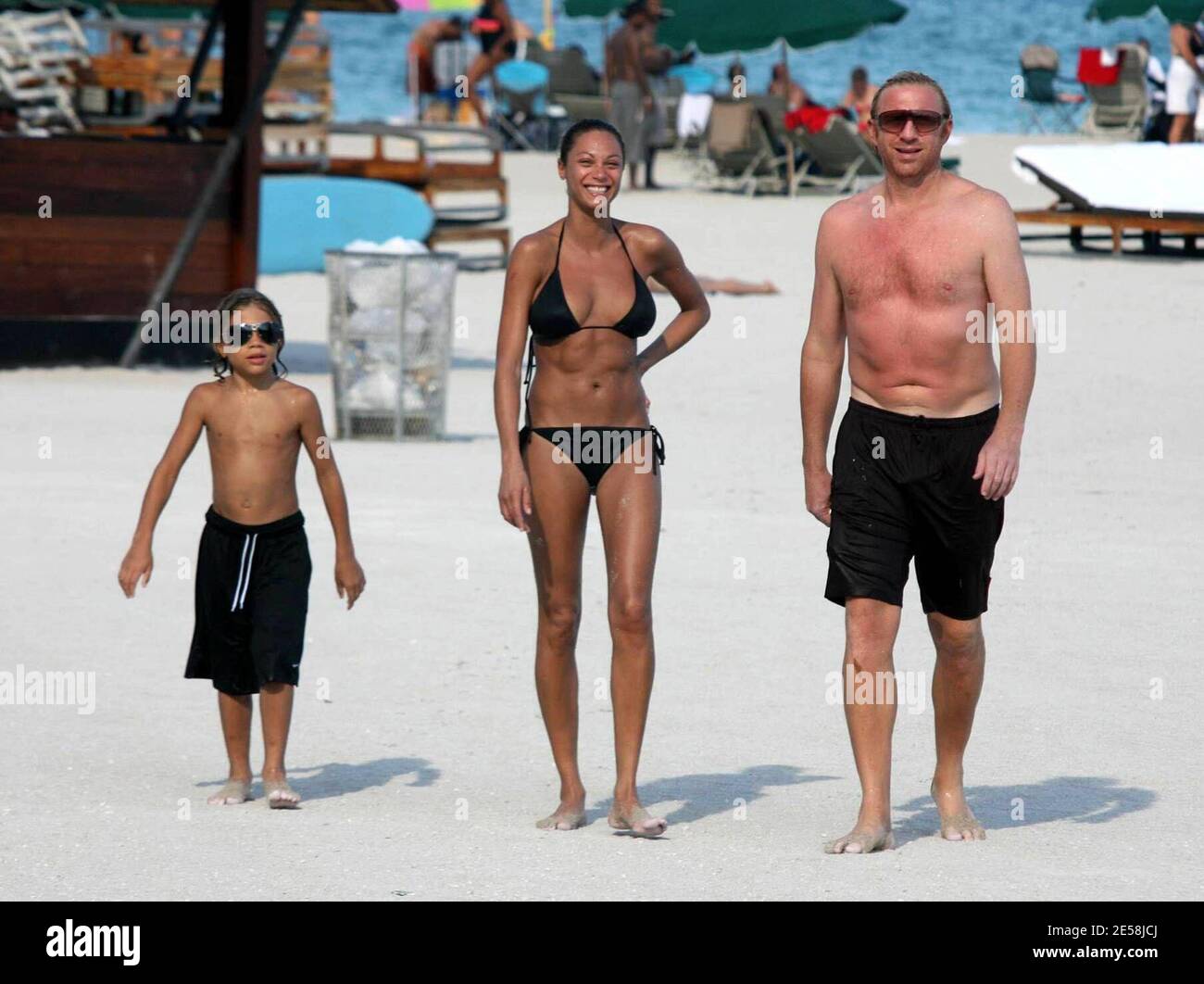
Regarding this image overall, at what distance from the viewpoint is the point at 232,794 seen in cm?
559

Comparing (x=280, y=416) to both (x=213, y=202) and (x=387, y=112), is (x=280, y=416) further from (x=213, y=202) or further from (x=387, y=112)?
(x=387, y=112)

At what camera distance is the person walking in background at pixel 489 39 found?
31812 mm

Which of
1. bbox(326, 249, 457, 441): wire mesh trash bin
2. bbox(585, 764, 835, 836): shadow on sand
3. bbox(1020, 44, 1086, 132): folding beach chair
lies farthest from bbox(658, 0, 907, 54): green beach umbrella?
bbox(585, 764, 835, 836): shadow on sand

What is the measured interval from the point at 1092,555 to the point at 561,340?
4.45m

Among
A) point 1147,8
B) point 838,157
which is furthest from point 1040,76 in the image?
point 1147,8

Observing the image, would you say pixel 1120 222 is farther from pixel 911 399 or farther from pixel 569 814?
pixel 569 814

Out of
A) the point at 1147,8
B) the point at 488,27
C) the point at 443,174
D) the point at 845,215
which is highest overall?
the point at 1147,8

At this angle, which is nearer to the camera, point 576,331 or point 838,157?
point 576,331

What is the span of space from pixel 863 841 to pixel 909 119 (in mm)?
1659

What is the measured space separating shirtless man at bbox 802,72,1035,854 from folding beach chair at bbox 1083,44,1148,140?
98.9ft

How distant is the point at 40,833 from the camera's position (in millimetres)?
5184

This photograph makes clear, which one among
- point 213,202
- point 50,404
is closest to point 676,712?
point 50,404

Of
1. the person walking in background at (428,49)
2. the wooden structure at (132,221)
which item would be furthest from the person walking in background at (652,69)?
the wooden structure at (132,221)

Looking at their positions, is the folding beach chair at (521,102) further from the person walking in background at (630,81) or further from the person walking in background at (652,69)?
the person walking in background at (630,81)
